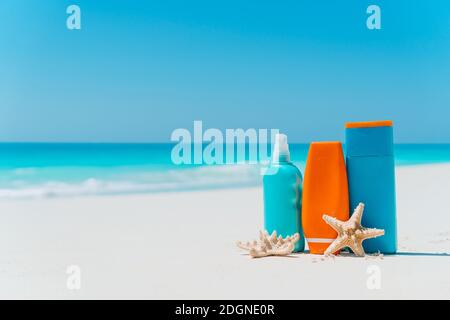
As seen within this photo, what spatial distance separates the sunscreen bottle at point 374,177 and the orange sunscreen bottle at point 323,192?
82 millimetres

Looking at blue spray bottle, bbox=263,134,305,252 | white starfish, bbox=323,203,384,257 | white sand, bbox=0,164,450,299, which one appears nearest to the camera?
white sand, bbox=0,164,450,299

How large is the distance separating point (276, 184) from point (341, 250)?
24.7 inches

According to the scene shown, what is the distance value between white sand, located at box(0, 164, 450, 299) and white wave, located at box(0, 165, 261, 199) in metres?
5.15

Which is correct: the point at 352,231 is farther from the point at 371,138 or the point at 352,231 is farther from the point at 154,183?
the point at 154,183

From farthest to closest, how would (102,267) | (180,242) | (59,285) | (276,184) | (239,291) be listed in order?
(180,242)
(276,184)
(102,267)
(59,285)
(239,291)

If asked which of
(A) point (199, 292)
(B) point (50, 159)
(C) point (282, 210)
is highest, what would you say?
(B) point (50, 159)

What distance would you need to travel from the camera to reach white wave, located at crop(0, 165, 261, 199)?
38.2 ft

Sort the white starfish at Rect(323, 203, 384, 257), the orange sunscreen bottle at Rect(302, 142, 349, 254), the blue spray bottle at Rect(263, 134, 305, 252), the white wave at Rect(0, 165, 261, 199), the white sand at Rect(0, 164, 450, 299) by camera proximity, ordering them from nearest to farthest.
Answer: the white sand at Rect(0, 164, 450, 299)
the white starfish at Rect(323, 203, 384, 257)
the orange sunscreen bottle at Rect(302, 142, 349, 254)
the blue spray bottle at Rect(263, 134, 305, 252)
the white wave at Rect(0, 165, 261, 199)

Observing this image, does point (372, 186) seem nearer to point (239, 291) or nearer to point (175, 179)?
point (239, 291)

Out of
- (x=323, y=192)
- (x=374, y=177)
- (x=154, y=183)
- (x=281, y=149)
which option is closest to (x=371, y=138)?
(x=374, y=177)

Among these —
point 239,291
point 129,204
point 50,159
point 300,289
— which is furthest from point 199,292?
point 50,159

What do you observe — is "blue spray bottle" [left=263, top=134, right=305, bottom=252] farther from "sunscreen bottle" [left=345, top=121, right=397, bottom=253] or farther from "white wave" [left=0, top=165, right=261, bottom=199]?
"white wave" [left=0, top=165, right=261, bottom=199]

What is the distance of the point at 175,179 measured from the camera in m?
14.0

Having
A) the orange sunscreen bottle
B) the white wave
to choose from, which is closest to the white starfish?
the orange sunscreen bottle
